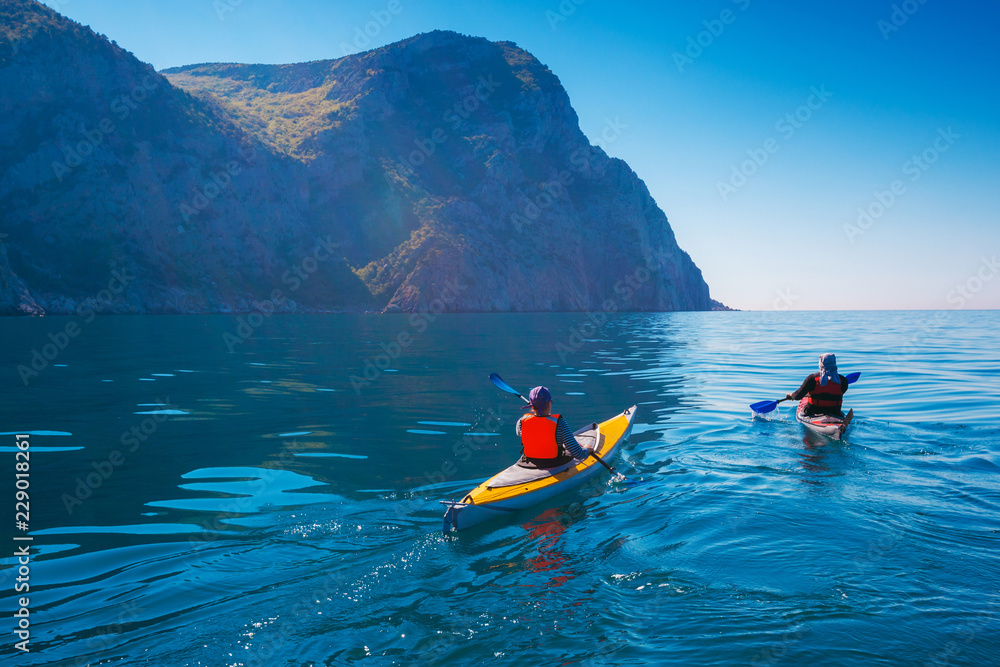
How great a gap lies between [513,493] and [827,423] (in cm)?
801

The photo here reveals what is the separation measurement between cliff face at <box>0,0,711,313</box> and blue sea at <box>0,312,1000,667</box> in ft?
213

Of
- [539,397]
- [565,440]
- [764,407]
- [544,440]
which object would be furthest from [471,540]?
[764,407]

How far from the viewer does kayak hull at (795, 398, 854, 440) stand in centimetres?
1139

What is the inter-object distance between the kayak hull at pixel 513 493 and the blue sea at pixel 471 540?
0.18 metres

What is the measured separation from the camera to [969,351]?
31.2 m

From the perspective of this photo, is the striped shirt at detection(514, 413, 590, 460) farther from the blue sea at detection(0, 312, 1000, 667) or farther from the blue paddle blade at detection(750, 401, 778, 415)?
the blue paddle blade at detection(750, 401, 778, 415)

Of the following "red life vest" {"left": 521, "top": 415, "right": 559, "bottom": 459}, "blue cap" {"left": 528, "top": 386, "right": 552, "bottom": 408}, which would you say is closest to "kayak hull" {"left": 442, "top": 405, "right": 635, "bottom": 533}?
"red life vest" {"left": 521, "top": 415, "right": 559, "bottom": 459}

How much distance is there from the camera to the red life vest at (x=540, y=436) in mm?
8719

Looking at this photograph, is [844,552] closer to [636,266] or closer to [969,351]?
[969,351]

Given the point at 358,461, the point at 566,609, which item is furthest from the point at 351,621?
the point at 358,461

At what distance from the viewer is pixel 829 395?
40.4 ft

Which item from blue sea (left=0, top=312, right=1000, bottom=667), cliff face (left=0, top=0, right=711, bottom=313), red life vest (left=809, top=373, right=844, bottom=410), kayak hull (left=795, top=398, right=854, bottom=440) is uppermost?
cliff face (left=0, top=0, right=711, bottom=313)

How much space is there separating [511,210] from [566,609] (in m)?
130

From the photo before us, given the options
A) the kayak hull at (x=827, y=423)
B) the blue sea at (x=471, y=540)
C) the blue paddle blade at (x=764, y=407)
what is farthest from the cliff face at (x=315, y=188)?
the kayak hull at (x=827, y=423)
